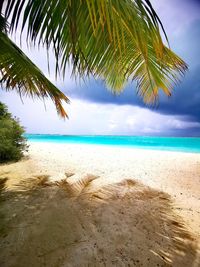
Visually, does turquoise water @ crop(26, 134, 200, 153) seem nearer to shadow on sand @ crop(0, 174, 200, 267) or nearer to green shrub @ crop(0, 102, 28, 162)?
green shrub @ crop(0, 102, 28, 162)

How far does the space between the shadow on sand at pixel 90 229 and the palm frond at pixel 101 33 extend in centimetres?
192

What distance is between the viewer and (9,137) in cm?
691

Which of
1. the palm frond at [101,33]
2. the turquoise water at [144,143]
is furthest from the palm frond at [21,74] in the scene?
the turquoise water at [144,143]

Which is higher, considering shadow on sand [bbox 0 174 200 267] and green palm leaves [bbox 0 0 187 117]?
green palm leaves [bbox 0 0 187 117]

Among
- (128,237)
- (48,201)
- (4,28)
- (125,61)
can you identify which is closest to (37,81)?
(4,28)

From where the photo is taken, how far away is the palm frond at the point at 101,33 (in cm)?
146

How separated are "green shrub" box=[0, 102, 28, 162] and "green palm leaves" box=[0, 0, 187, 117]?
4.89 m

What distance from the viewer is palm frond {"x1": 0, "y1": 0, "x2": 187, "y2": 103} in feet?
4.81

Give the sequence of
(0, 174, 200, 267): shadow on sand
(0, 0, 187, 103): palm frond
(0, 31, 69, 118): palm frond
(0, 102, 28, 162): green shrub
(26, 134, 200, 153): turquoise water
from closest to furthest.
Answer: (0, 0, 187, 103): palm frond → (0, 174, 200, 267): shadow on sand → (0, 31, 69, 118): palm frond → (0, 102, 28, 162): green shrub → (26, 134, 200, 153): turquoise water

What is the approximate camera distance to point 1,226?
2455 mm

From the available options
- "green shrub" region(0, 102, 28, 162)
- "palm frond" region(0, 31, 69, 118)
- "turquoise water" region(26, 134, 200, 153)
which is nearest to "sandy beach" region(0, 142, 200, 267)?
"palm frond" region(0, 31, 69, 118)

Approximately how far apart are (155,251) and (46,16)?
270 centimetres

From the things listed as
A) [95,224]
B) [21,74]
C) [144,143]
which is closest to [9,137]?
[21,74]

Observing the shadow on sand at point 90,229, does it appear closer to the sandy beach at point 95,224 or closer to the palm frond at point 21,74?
the sandy beach at point 95,224
